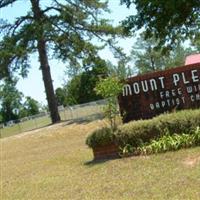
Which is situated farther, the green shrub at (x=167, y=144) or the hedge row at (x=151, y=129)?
the hedge row at (x=151, y=129)

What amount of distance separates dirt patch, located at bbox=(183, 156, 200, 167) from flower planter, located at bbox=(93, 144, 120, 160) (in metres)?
2.73

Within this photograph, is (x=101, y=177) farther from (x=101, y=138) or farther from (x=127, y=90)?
(x=127, y=90)

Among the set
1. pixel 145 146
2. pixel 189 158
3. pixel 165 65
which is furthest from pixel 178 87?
pixel 165 65

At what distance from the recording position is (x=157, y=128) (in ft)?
45.5

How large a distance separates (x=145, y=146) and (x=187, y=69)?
149 inches

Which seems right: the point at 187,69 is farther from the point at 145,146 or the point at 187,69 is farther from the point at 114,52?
the point at 114,52

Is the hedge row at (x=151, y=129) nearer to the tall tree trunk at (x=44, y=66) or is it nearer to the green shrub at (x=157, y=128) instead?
the green shrub at (x=157, y=128)

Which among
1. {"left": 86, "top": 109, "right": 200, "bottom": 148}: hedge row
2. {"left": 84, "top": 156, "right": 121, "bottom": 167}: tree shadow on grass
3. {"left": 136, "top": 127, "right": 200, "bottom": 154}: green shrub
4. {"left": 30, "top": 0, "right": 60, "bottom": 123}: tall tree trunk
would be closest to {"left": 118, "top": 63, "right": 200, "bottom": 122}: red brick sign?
{"left": 86, "top": 109, "right": 200, "bottom": 148}: hedge row

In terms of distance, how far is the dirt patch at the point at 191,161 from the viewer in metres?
11.5

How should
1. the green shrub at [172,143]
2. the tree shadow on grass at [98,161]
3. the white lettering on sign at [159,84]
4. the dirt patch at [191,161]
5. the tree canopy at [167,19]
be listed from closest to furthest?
the dirt patch at [191,161] → the green shrub at [172,143] → the tree shadow on grass at [98,161] → the white lettering on sign at [159,84] → the tree canopy at [167,19]

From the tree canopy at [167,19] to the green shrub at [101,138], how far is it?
7668 millimetres

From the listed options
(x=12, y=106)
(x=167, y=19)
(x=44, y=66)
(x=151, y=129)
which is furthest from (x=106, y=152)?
(x=12, y=106)

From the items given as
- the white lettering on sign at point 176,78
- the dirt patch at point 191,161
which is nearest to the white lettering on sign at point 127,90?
the white lettering on sign at point 176,78

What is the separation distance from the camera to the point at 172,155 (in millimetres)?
12867
